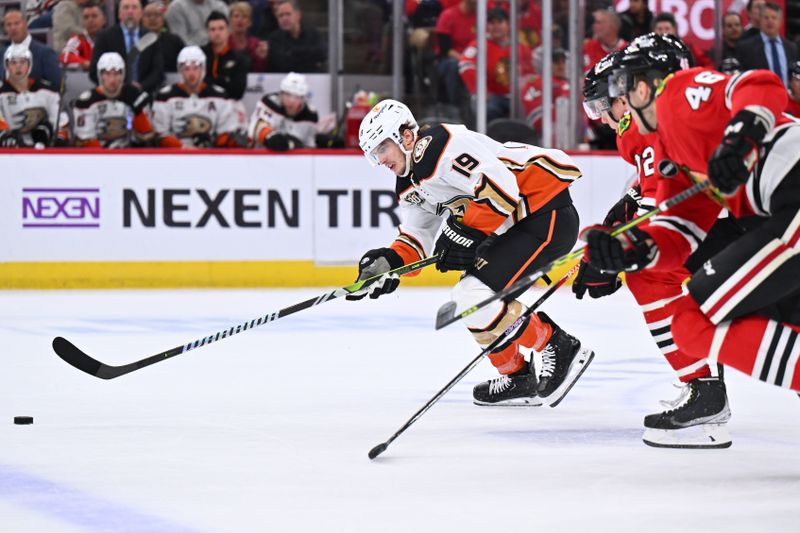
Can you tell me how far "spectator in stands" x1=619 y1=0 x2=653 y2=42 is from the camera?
870 centimetres

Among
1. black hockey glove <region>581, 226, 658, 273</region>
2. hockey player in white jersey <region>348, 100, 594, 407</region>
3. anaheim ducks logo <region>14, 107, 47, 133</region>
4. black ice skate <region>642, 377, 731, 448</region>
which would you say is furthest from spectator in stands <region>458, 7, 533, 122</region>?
black hockey glove <region>581, 226, 658, 273</region>

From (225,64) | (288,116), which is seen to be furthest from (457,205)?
(225,64)

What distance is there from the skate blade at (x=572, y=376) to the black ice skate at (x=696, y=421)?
2.06 feet

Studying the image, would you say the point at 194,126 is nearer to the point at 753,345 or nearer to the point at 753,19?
the point at 753,19

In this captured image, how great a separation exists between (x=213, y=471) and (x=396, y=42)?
5695 mm

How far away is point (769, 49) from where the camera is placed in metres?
8.67

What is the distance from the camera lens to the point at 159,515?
259cm

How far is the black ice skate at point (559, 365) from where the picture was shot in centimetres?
409

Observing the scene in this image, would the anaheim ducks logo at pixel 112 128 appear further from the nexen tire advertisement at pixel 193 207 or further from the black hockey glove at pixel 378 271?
the black hockey glove at pixel 378 271

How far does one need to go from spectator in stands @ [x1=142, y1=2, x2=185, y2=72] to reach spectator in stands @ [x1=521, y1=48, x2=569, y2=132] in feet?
7.10

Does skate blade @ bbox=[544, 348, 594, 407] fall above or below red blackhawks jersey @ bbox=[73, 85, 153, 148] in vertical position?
below

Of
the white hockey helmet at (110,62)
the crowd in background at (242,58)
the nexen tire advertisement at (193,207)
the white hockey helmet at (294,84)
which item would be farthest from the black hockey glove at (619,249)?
the white hockey helmet at (110,62)

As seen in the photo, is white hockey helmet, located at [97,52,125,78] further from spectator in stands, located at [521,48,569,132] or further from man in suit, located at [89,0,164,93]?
spectator in stands, located at [521,48,569,132]

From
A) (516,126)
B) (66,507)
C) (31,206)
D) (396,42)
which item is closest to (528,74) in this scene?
(516,126)
